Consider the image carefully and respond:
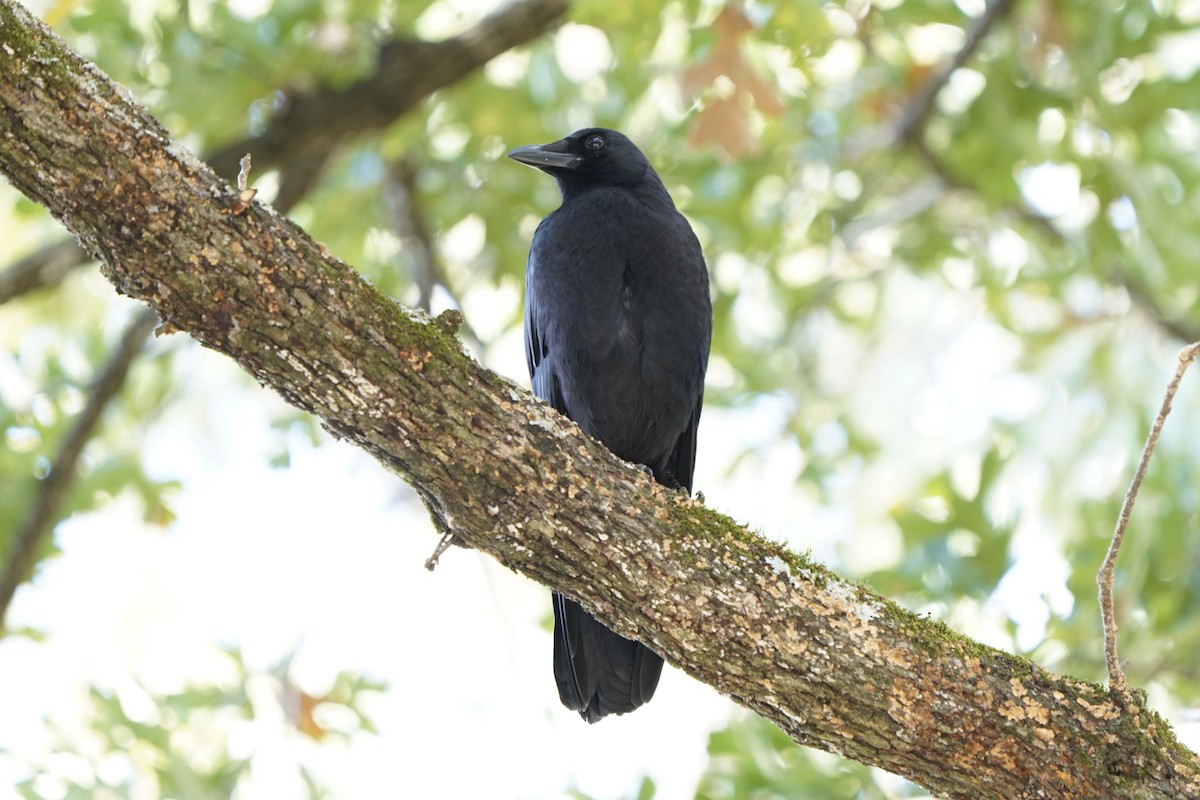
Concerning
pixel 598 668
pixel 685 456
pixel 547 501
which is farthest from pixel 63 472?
pixel 547 501

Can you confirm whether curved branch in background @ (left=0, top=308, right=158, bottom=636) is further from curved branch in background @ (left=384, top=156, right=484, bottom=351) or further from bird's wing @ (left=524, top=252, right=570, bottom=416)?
bird's wing @ (left=524, top=252, right=570, bottom=416)

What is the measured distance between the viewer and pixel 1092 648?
545 centimetres

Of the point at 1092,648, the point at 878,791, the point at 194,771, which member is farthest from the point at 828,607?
the point at 194,771

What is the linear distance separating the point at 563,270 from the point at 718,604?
62.4 inches

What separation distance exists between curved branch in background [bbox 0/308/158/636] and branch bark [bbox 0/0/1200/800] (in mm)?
2819

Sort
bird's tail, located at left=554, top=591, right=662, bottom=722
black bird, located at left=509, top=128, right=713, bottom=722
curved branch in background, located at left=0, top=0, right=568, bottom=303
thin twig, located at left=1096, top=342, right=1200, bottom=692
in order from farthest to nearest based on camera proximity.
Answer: curved branch in background, located at left=0, top=0, right=568, bottom=303
black bird, located at left=509, top=128, right=713, bottom=722
bird's tail, located at left=554, top=591, right=662, bottom=722
thin twig, located at left=1096, top=342, right=1200, bottom=692

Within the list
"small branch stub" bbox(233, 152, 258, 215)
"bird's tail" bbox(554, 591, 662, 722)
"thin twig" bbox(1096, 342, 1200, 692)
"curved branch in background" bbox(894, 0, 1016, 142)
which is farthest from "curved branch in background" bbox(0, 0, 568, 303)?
"thin twig" bbox(1096, 342, 1200, 692)

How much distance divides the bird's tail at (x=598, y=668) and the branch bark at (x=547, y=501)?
2.61 ft

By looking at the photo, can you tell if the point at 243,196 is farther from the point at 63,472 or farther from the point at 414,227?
the point at 414,227

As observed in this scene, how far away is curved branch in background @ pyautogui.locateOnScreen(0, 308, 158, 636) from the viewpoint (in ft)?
17.0

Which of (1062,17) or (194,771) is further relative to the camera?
(1062,17)

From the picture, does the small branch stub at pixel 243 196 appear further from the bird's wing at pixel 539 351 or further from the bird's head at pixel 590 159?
the bird's head at pixel 590 159

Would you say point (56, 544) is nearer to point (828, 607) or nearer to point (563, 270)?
point (563, 270)

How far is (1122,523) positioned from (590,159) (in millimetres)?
2697
